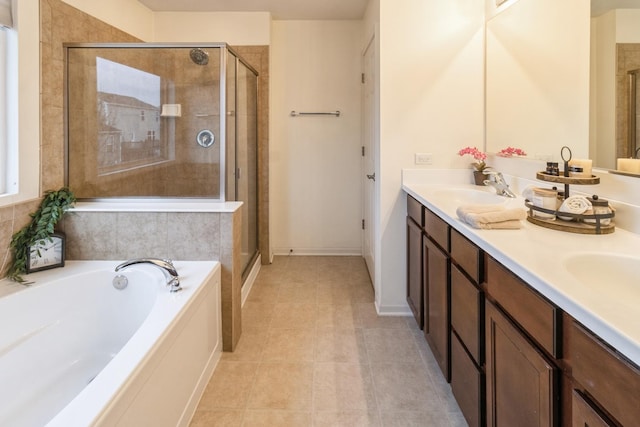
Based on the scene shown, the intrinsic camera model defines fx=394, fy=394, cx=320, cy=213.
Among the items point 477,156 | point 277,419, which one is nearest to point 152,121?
point 277,419

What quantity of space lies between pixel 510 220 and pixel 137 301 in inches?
69.8

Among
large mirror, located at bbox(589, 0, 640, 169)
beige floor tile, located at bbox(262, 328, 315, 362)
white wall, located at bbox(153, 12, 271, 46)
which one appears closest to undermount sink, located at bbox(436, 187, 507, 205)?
large mirror, located at bbox(589, 0, 640, 169)

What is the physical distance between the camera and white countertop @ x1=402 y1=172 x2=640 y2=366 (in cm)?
71

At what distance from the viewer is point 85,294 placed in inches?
78.3

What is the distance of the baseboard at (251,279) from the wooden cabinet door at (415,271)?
1250 millimetres

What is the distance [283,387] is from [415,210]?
124 centimetres

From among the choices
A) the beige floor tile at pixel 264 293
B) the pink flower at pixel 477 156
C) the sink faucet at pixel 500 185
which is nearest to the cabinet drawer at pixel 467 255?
the sink faucet at pixel 500 185

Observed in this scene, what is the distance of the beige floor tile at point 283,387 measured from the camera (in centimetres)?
183

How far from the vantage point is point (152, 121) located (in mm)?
2762

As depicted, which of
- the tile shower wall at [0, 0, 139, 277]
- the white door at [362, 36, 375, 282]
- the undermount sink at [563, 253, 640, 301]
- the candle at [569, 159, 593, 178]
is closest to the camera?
the undermount sink at [563, 253, 640, 301]

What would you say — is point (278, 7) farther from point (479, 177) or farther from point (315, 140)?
point (479, 177)

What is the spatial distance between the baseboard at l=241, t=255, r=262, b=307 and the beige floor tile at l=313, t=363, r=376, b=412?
3.50ft

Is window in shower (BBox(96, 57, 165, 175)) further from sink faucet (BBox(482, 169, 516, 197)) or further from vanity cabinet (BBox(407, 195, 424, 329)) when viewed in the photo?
sink faucet (BBox(482, 169, 516, 197))

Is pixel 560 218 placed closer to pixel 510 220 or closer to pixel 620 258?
pixel 510 220
